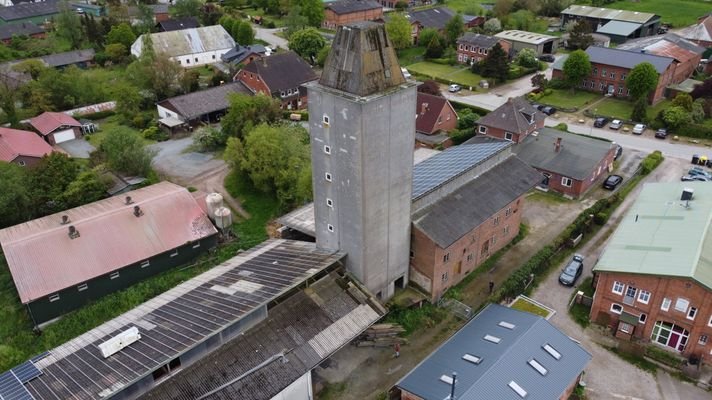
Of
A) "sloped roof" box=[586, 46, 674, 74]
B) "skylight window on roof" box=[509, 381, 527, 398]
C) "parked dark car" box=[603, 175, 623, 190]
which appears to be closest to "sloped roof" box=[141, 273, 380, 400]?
"skylight window on roof" box=[509, 381, 527, 398]

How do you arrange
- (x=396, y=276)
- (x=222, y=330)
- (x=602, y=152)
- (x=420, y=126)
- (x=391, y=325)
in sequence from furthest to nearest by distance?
(x=420, y=126)
(x=602, y=152)
(x=396, y=276)
(x=391, y=325)
(x=222, y=330)

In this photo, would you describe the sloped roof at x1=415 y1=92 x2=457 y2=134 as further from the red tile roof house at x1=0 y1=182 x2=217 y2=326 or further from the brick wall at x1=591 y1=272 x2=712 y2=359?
the brick wall at x1=591 y1=272 x2=712 y2=359

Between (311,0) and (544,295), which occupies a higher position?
(311,0)

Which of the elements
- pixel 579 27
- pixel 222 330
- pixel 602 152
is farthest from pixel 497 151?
pixel 579 27

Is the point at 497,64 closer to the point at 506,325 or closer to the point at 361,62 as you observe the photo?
the point at 361,62

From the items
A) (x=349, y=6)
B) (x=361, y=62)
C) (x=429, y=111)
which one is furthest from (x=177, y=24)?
(x=361, y=62)

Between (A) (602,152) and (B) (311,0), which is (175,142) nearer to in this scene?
(A) (602,152)
